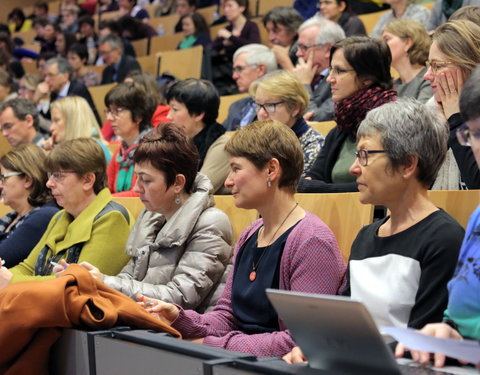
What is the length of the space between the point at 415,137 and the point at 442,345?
803 millimetres

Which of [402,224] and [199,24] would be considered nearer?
[402,224]

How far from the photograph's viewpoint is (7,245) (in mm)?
3359

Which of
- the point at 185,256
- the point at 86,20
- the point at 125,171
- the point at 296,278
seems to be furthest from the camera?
the point at 86,20

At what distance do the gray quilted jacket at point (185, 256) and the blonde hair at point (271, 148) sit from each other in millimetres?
389

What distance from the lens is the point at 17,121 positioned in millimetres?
5055

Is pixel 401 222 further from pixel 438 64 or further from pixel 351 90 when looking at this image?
pixel 351 90

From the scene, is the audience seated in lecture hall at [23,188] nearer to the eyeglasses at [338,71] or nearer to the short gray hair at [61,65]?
the eyeglasses at [338,71]

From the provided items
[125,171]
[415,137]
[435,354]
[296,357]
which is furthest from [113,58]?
[435,354]

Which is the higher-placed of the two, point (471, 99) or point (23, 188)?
point (471, 99)

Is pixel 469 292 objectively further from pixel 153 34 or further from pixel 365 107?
pixel 153 34

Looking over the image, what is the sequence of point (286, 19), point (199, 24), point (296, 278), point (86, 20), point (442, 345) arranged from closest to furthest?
point (442, 345), point (296, 278), point (286, 19), point (199, 24), point (86, 20)

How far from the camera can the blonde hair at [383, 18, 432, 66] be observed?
3760mm

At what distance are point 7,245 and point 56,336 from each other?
60.3 inches

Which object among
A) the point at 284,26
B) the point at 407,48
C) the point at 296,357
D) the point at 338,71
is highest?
the point at 338,71
